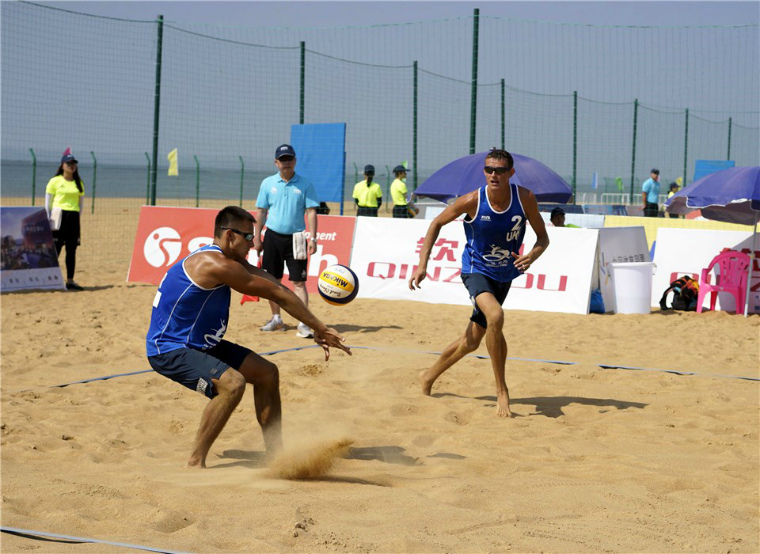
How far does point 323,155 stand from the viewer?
1449 cm

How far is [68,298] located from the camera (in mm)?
10797

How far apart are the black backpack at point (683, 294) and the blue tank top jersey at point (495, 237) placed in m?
5.88

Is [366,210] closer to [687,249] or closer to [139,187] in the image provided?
[687,249]

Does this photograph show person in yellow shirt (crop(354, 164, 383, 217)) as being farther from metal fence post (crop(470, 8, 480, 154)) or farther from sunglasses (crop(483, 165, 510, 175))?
sunglasses (crop(483, 165, 510, 175))

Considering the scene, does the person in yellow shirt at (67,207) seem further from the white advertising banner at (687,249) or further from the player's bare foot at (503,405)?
the white advertising banner at (687,249)

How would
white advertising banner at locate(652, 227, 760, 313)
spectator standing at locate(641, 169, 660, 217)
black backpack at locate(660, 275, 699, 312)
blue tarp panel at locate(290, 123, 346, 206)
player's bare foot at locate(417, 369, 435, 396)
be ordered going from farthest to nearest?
spectator standing at locate(641, 169, 660, 217) → blue tarp panel at locate(290, 123, 346, 206) → white advertising banner at locate(652, 227, 760, 313) → black backpack at locate(660, 275, 699, 312) → player's bare foot at locate(417, 369, 435, 396)

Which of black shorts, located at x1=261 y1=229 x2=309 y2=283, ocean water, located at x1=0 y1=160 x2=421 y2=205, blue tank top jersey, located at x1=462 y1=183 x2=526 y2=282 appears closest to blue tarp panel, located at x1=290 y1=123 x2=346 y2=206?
black shorts, located at x1=261 y1=229 x2=309 y2=283

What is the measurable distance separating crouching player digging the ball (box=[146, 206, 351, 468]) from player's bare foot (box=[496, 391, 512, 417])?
1707mm

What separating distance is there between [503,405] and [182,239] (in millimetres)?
7762

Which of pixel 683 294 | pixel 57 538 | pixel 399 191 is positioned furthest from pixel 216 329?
pixel 399 191

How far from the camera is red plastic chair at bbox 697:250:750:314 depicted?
1090 centimetres

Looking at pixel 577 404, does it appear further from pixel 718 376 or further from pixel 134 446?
pixel 134 446

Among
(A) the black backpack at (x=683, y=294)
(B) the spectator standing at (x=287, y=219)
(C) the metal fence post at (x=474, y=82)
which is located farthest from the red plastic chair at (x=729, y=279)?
(B) the spectator standing at (x=287, y=219)

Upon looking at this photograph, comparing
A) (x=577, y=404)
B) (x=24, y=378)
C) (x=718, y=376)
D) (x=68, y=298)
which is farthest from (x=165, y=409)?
(x=68, y=298)
